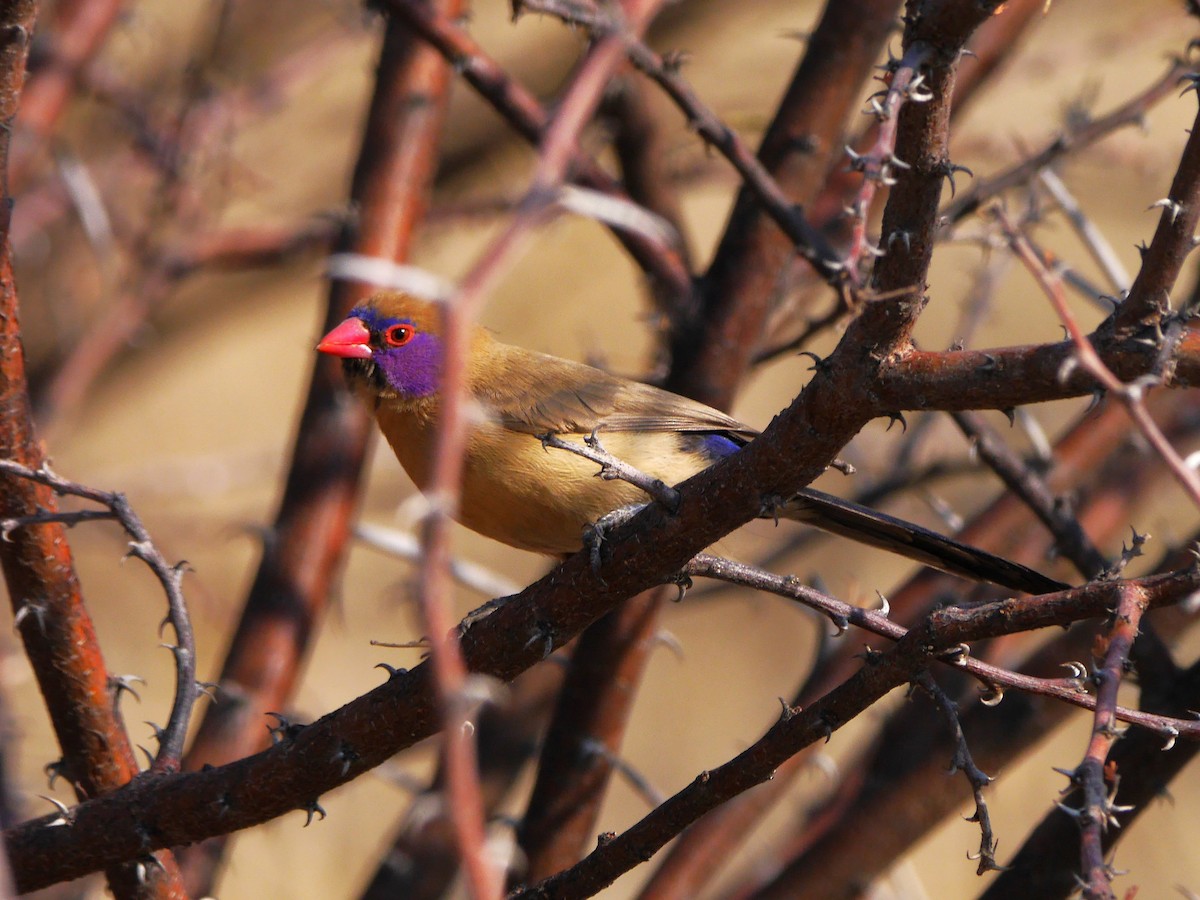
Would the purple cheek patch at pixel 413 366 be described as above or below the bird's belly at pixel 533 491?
above

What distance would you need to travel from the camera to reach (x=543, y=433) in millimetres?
3439

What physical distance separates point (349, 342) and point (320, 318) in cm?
274

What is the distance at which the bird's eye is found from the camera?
4.34m

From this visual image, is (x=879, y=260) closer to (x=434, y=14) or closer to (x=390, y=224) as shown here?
(x=434, y=14)

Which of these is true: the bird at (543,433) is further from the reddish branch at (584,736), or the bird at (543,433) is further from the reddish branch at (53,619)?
the reddish branch at (53,619)

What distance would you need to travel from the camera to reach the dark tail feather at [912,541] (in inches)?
119

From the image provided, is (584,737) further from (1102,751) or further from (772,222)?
(1102,751)

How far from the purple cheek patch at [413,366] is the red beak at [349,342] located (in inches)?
2.5

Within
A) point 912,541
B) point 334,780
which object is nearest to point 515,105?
point 912,541

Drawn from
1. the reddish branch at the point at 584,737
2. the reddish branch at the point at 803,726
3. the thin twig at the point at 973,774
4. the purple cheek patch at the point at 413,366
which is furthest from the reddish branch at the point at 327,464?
the thin twig at the point at 973,774

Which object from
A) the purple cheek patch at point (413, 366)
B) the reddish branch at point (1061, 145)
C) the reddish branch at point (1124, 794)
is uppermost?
the purple cheek patch at point (413, 366)

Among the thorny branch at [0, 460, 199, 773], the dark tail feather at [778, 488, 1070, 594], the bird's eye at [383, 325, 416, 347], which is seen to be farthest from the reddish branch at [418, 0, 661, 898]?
the bird's eye at [383, 325, 416, 347]

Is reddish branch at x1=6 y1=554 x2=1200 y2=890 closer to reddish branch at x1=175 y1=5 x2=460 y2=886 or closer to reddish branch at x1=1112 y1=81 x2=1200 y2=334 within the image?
reddish branch at x1=1112 y1=81 x2=1200 y2=334

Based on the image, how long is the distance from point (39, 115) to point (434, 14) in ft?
6.39
